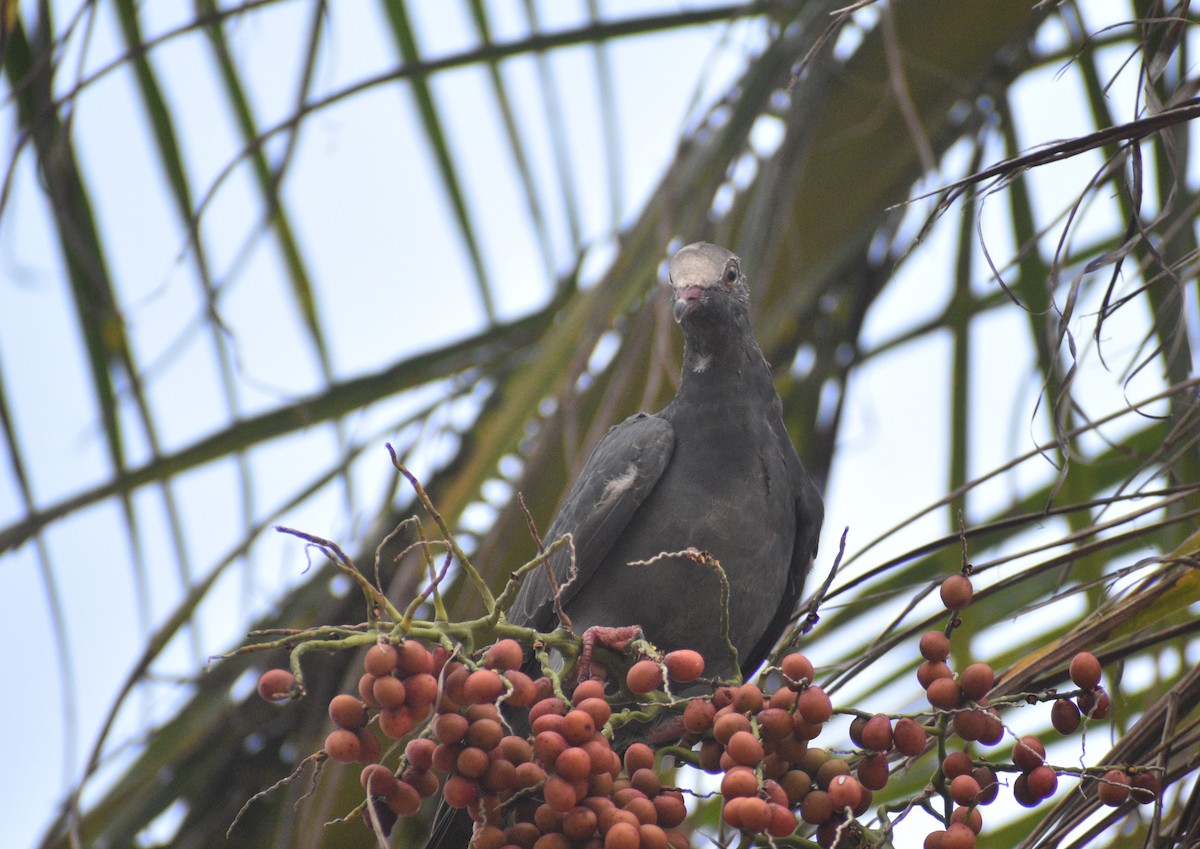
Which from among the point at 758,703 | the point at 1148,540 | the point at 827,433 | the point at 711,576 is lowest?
the point at 758,703

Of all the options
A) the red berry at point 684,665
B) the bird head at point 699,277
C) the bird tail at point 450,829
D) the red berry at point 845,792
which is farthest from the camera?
the bird head at point 699,277

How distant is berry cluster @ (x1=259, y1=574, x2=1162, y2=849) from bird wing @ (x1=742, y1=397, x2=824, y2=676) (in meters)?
1.29

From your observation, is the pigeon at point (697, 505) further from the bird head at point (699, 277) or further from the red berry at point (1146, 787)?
the red berry at point (1146, 787)

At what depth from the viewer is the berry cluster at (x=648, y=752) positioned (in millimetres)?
1401

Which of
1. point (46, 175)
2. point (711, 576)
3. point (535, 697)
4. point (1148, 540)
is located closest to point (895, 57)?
point (1148, 540)

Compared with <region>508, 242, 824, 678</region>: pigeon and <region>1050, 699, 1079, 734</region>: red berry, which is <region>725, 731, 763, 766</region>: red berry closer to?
<region>1050, 699, 1079, 734</region>: red berry

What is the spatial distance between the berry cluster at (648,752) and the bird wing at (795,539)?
1287 mm

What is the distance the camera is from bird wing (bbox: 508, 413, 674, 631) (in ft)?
8.86

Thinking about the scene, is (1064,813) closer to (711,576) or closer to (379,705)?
(379,705)

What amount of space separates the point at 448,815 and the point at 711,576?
0.66 metres

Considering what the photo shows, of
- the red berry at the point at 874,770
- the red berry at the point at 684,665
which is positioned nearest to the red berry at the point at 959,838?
the red berry at the point at 874,770

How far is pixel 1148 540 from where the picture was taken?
211 centimetres

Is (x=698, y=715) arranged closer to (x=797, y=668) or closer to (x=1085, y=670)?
(x=797, y=668)

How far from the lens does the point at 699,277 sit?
2664mm
